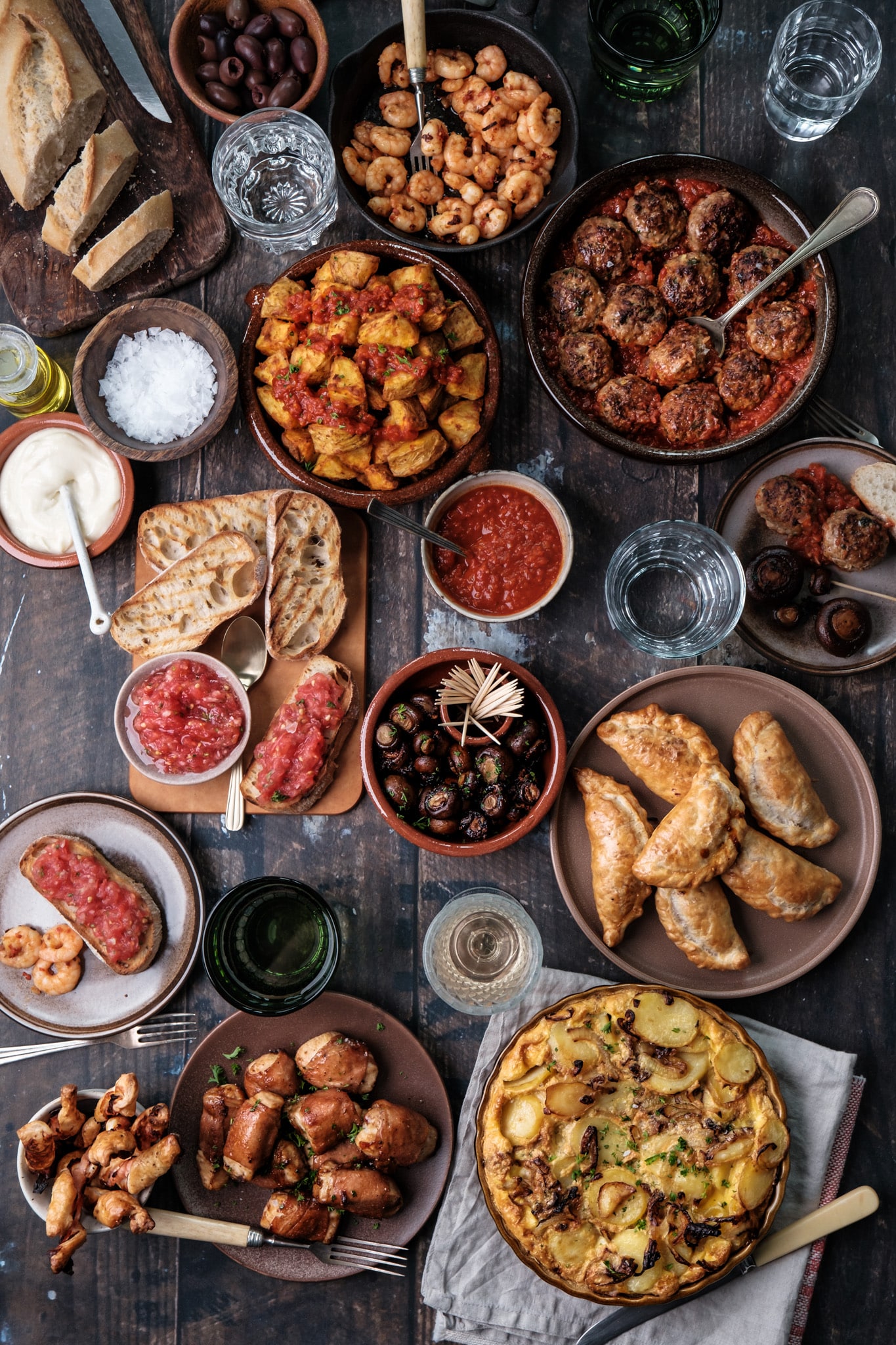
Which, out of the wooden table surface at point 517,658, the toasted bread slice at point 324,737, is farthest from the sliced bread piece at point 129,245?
the toasted bread slice at point 324,737

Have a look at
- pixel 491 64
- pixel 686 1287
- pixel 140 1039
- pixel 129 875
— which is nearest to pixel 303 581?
pixel 129 875

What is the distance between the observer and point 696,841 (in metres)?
3.06

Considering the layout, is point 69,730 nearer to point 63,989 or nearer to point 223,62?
point 63,989

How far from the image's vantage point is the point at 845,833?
328cm

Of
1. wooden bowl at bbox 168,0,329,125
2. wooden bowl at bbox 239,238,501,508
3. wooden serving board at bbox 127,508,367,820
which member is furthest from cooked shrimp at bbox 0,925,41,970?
wooden bowl at bbox 168,0,329,125

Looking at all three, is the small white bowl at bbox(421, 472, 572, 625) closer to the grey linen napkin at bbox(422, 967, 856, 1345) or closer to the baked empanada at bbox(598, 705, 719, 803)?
the baked empanada at bbox(598, 705, 719, 803)

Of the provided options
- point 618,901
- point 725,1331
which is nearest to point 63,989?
point 618,901

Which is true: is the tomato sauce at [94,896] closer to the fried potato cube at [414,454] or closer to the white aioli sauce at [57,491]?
the white aioli sauce at [57,491]

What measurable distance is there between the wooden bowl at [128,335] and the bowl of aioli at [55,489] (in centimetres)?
12

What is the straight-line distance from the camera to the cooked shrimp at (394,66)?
Result: 3.15 meters

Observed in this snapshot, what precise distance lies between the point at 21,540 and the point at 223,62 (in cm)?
172

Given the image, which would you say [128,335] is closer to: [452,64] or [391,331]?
[391,331]

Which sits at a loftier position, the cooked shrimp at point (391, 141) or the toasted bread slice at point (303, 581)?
the cooked shrimp at point (391, 141)


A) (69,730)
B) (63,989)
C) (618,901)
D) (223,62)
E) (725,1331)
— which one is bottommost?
(725,1331)
